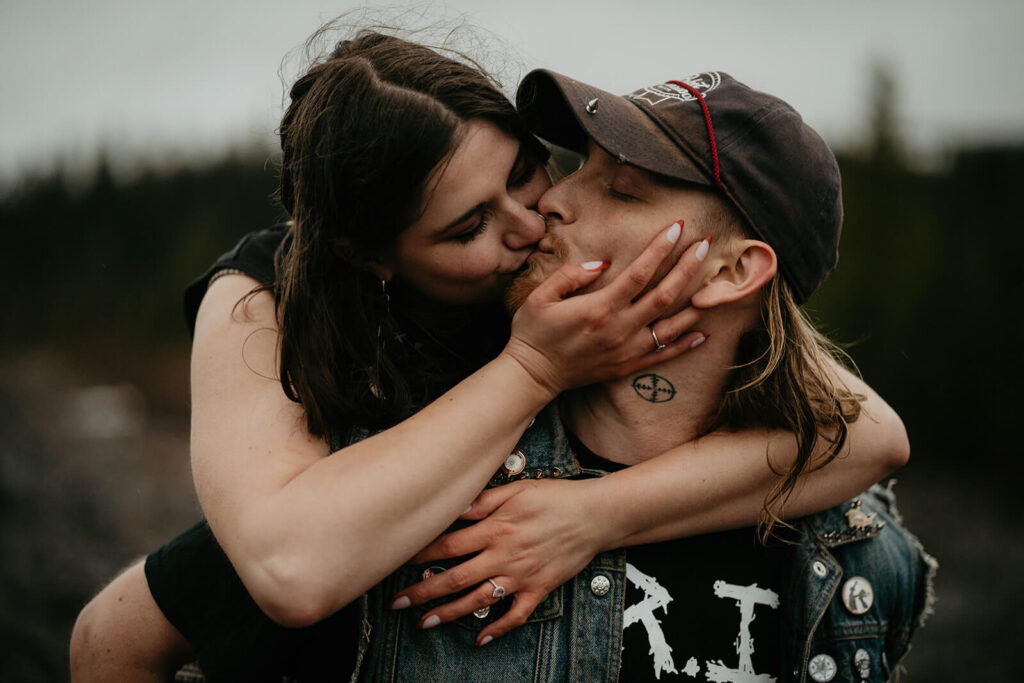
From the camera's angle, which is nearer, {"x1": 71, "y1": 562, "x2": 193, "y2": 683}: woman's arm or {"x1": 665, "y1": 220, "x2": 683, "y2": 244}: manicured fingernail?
{"x1": 665, "y1": 220, "x2": 683, "y2": 244}: manicured fingernail

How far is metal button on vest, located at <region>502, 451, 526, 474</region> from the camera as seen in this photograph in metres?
2.21

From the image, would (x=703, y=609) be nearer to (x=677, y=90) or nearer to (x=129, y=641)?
(x=677, y=90)

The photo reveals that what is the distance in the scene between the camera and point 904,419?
29.2 ft

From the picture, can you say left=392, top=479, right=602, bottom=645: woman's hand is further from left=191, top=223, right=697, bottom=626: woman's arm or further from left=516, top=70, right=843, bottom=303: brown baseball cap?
left=516, top=70, right=843, bottom=303: brown baseball cap

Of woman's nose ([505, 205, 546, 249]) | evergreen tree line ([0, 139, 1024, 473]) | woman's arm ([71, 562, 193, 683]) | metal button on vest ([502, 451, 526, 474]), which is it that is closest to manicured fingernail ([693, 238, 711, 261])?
woman's nose ([505, 205, 546, 249])

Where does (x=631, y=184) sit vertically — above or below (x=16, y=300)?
above

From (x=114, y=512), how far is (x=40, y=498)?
0.68 m

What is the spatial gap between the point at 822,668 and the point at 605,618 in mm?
658

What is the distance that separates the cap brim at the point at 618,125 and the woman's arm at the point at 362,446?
0.21 metres

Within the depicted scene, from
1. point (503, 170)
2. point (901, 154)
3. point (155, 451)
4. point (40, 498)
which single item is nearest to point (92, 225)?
point (155, 451)

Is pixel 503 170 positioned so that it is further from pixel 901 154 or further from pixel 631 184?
pixel 901 154

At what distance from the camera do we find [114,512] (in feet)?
25.9

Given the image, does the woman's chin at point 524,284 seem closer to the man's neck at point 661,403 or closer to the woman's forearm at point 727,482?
the man's neck at point 661,403

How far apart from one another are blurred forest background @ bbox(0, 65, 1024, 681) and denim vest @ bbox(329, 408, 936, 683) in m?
2.53
